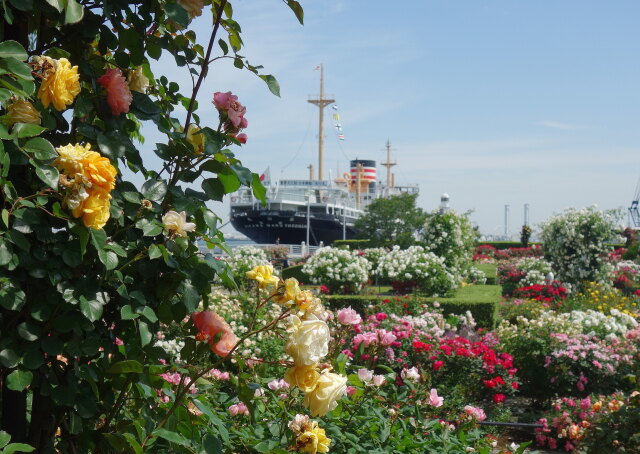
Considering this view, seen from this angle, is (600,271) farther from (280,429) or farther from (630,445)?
(280,429)

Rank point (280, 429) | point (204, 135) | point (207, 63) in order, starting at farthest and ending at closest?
1. point (280, 429)
2. point (207, 63)
3. point (204, 135)

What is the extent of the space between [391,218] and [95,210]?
3704 centimetres

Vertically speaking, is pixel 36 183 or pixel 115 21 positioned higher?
pixel 115 21

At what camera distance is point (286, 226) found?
46500mm

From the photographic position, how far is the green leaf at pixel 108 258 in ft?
3.96

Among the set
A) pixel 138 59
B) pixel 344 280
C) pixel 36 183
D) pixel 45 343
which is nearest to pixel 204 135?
pixel 138 59

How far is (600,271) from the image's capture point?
540 inches

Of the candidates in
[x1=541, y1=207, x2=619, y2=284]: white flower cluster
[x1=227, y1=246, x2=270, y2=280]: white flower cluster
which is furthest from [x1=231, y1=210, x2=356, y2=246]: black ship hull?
[x1=541, y1=207, x2=619, y2=284]: white flower cluster

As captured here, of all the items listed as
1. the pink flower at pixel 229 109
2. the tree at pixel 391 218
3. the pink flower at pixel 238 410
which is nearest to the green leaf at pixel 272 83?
the pink flower at pixel 229 109

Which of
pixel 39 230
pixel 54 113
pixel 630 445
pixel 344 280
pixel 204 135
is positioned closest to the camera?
pixel 39 230

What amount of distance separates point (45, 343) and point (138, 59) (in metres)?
0.65

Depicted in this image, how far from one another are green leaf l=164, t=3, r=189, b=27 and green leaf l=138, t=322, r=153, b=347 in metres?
0.64

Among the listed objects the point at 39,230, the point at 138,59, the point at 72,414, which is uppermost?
the point at 138,59

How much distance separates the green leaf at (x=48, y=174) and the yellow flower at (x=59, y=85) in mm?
144
